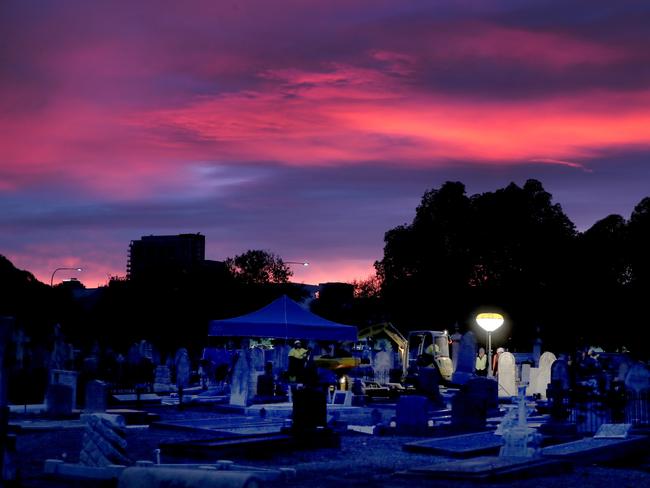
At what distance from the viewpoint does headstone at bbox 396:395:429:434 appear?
21141 millimetres

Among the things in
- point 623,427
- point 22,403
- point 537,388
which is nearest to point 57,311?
point 22,403

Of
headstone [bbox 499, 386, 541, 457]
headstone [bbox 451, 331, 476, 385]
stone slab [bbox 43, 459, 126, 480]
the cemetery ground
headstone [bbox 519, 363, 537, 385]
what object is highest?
headstone [bbox 451, 331, 476, 385]

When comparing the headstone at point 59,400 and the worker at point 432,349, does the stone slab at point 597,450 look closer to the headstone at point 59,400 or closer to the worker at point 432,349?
the headstone at point 59,400

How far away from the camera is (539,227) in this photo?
65.9m

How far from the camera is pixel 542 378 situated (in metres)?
33.7

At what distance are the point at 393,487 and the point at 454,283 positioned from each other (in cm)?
5268

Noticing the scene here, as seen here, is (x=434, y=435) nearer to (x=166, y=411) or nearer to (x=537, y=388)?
(x=166, y=411)

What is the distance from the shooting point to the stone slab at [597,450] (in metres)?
15.9

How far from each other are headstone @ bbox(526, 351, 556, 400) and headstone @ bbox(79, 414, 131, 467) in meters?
21.7

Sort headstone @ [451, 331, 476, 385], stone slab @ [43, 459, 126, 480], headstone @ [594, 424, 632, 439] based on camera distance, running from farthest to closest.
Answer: headstone @ [451, 331, 476, 385] → headstone @ [594, 424, 632, 439] → stone slab @ [43, 459, 126, 480]

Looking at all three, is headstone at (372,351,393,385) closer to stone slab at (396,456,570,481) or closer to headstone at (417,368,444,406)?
headstone at (417,368,444,406)

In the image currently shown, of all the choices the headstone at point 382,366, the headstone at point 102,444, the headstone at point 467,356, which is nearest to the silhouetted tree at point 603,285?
the headstone at point 467,356

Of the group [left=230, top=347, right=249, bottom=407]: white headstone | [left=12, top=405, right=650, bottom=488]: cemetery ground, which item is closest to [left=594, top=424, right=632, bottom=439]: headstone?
[left=12, top=405, right=650, bottom=488]: cemetery ground

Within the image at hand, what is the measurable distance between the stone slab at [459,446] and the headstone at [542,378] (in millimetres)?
15471
